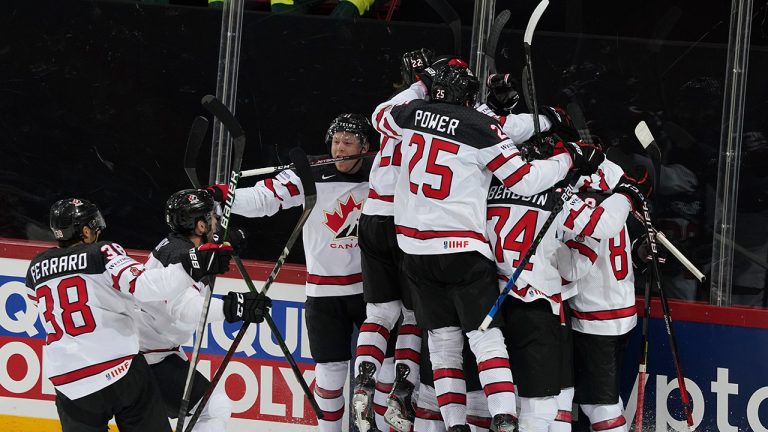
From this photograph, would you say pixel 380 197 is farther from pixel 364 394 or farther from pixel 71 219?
pixel 71 219

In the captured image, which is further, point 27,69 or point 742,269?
point 27,69

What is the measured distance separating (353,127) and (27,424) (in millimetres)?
1903

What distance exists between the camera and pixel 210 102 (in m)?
4.42

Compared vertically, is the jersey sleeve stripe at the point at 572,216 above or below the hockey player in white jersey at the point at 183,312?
above

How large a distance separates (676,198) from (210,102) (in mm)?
A: 1761

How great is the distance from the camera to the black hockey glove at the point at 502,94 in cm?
455

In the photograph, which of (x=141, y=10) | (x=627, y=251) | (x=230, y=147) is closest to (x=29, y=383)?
(x=230, y=147)

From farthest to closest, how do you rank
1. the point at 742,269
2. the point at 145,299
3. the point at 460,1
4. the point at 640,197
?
the point at 460,1
the point at 742,269
the point at 640,197
the point at 145,299

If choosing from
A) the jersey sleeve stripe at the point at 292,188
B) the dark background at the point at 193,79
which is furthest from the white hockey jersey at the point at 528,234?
the jersey sleeve stripe at the point at 292,188

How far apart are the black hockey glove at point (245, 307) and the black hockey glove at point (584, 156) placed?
1134 millimetres

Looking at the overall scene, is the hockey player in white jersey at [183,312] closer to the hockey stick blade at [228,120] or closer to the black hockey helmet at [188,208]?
the black hockey helmet at [188,208]

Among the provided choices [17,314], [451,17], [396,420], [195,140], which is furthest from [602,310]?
[17,314]

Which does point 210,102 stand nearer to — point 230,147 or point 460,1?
point 230,147

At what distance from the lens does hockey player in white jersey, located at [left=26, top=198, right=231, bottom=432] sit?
405 centimetres
